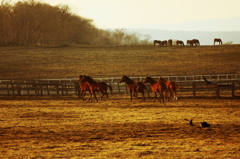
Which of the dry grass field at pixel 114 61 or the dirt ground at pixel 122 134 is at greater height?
the dry grass field at pixel 114 61

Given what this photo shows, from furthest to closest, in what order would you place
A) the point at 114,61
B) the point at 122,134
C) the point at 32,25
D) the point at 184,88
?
the point at 32,25
the point at 114,61
the point at 184,88
the point at 122,134

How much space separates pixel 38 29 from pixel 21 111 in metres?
65.4

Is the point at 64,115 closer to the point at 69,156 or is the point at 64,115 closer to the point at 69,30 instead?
the point at 69,156

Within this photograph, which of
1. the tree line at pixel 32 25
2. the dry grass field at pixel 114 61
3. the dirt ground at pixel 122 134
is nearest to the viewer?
the dirt ground at pixel 122 134

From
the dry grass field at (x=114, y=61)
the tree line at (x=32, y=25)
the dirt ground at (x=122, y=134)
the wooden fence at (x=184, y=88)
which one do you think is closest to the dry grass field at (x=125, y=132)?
the dirt ground at (x=122, y=134)

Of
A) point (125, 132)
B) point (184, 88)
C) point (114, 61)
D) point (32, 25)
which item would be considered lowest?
point (125, 132)

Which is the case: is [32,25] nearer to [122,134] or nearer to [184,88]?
[184,88]

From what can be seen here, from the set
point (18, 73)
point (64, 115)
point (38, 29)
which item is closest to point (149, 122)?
point (64, 115)

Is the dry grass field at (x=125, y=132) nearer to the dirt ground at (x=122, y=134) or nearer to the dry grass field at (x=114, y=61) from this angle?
the dirt ground at (x=122, y=134)

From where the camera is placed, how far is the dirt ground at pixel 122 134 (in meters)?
10.1

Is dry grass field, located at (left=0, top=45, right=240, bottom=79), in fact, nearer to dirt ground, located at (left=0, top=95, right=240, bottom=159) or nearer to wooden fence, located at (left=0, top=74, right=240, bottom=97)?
wooden fence, located at (left=0, top=74, right=240, bottom=97)

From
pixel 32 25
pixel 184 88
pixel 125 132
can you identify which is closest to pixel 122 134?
pixel 125 132

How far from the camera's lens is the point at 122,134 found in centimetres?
1274

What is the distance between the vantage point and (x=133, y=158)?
9.45 m
